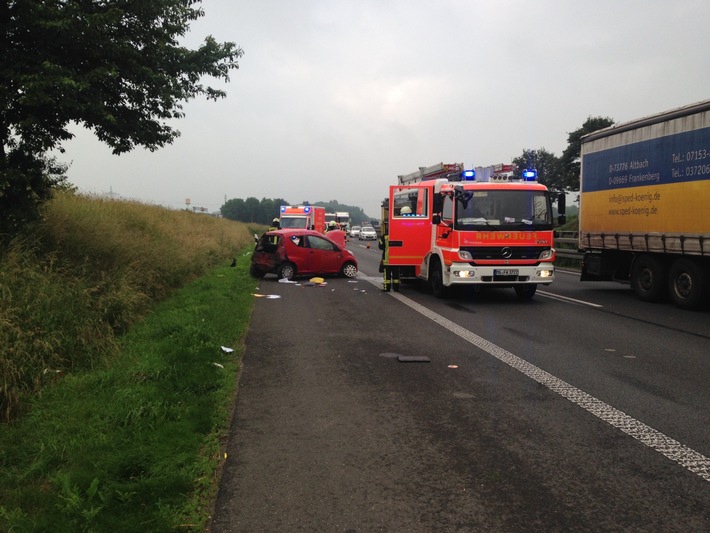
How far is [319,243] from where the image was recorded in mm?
17672

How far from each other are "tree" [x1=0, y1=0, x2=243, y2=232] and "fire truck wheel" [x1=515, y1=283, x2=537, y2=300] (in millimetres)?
7793

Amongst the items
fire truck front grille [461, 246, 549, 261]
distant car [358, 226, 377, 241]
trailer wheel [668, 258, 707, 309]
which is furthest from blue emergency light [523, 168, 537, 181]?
distant car [358, 226, 377, 241]

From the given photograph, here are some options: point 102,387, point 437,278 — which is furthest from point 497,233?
point 102,387

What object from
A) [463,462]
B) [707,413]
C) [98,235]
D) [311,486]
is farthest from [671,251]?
[98,235]

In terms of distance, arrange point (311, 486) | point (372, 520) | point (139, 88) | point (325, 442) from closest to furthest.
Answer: point (372, 520)
point (311, 486)
point (325, 442)
point (139, 88)

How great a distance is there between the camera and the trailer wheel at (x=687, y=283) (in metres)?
10.7

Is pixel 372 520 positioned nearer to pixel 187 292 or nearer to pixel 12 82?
pixel 12 82

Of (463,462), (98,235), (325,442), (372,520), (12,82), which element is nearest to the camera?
(372,520)

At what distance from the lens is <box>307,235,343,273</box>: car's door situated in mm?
17562

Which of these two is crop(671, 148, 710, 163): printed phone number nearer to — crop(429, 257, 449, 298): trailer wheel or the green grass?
crop(429, 257, 449, 298): trailer wheel

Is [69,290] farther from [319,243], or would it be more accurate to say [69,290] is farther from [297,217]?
[297,217]

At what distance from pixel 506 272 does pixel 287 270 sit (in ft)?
25.4

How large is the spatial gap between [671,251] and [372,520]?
10.4 meters

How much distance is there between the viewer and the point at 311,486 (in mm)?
3596
